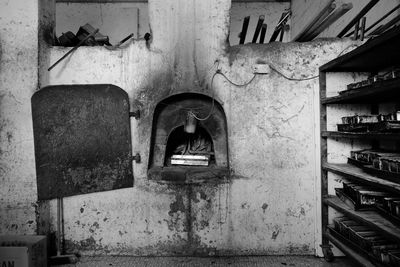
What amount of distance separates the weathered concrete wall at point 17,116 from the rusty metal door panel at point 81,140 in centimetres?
10

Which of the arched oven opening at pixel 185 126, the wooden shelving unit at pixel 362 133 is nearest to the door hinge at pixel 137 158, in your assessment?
the arched oven opening at pixel 185 126

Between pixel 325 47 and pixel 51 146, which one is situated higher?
pixel 325 47

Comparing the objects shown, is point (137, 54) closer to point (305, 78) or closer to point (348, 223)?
point (305, 78)

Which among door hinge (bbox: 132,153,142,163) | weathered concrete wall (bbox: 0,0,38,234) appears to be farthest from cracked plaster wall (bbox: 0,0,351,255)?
weathered concrete wall (bbox: 0,0,38,234)

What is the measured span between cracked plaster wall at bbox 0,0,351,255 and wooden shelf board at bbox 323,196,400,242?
27cm

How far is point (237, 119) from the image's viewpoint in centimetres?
256

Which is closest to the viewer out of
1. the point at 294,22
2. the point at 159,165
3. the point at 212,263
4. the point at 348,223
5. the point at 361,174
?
the point at 361,174

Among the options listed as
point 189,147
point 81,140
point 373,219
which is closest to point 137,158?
point 81,140

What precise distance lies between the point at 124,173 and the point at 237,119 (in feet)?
3.75

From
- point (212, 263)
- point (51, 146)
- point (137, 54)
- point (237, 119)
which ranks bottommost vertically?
point (212, 263)

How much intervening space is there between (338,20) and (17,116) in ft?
13.6

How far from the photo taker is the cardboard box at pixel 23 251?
205cm

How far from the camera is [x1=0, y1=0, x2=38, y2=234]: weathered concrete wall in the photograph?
2.47 m

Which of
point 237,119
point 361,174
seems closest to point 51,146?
point 237,119
